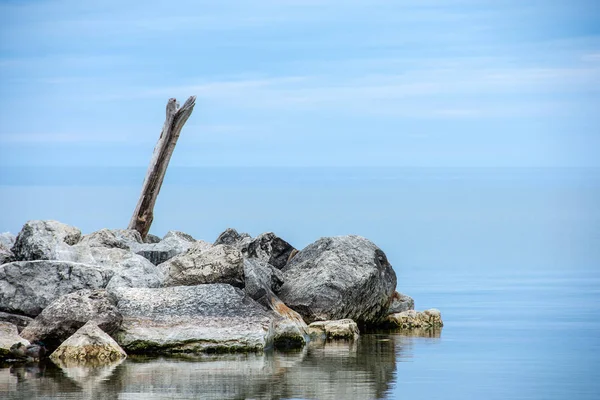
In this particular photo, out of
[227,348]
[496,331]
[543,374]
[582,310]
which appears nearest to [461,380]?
[543,374]

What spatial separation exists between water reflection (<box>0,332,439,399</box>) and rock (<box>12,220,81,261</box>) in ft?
11.8

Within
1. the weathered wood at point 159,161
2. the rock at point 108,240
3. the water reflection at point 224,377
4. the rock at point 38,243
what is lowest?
the water reflection at point 224,377

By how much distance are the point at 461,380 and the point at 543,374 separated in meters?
1.19

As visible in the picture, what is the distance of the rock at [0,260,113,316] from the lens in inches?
677

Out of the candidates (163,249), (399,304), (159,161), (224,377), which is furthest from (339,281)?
(159,161)

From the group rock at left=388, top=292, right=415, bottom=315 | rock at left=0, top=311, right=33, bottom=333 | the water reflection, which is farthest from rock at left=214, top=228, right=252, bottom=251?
rock at left=0, top=311, right=33, bottom=333

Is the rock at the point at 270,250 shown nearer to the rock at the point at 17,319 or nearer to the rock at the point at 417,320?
the rock at the point at 417,320

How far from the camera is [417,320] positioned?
20156mm

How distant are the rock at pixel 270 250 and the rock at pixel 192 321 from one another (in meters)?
3.67

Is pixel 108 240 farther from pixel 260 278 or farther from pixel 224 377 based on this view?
pixel 224 377

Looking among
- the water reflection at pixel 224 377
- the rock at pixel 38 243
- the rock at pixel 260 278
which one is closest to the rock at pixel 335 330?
the rock at pixel 260 278

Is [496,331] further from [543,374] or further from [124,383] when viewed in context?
[124,383]

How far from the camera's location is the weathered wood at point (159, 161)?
84.3 feet

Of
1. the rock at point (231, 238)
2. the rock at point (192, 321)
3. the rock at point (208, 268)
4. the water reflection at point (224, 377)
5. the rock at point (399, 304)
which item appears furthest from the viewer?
the rock at point (231, 238)
